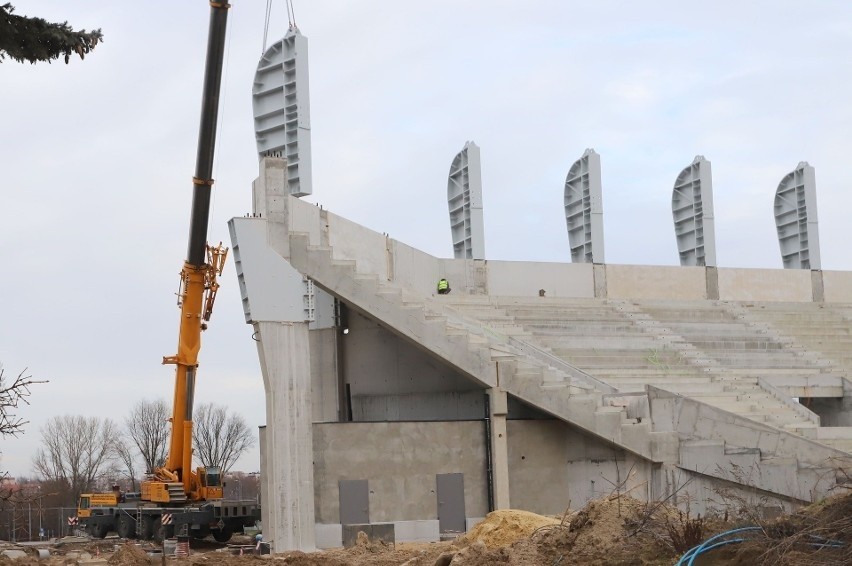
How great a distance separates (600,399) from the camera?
24328 mm

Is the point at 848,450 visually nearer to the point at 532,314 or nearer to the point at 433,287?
the point at 532,314

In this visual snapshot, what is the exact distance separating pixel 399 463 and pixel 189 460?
5.16 meters

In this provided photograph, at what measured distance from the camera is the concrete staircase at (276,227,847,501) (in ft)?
71.7

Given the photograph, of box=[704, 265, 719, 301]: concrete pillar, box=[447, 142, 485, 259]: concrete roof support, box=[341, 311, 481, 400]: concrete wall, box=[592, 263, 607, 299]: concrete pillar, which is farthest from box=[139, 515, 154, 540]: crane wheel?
box=[704, 265, 719, 301]: concrete pillar

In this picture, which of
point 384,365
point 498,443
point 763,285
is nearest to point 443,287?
point 384,365

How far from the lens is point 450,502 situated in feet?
79.2

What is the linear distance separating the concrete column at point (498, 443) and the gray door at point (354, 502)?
267 cm

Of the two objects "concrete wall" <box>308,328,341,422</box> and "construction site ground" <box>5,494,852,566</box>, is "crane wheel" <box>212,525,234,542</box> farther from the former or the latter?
"construction site ground" <box>5,494,852,566</box>

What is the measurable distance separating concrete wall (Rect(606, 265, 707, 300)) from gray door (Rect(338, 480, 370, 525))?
13685 mm

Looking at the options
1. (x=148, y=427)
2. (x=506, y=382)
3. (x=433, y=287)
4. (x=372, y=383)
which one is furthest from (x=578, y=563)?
(x=148, y=427)

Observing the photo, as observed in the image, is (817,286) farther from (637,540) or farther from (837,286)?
(637,540)

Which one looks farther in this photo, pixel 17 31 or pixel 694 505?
pixel 694 505

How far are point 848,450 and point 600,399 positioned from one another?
488 centimetres

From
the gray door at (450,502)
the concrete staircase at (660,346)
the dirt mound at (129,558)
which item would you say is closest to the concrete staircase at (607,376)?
the concrete staircase at (660,346)
